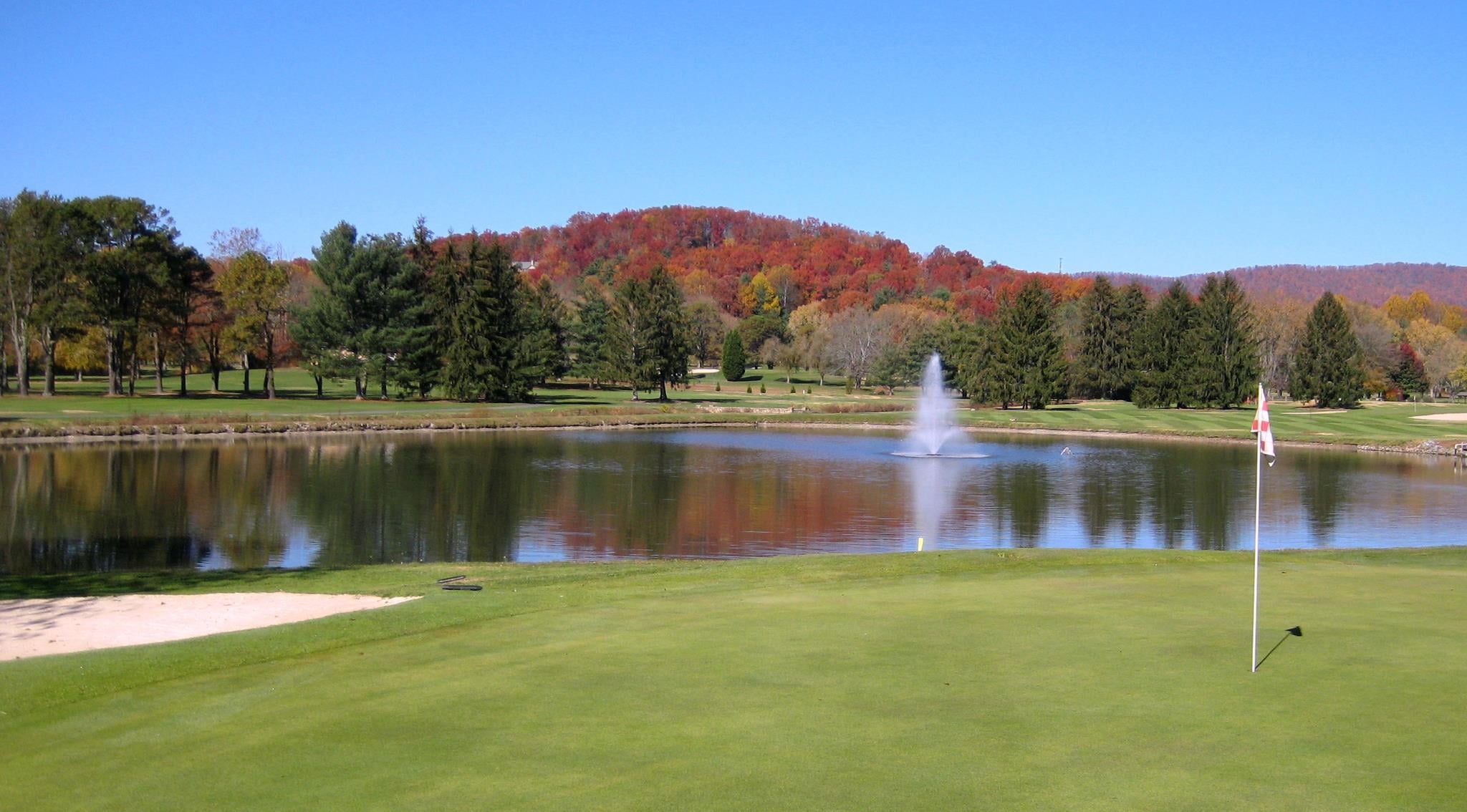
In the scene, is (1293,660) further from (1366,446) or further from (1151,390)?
(1151,390)

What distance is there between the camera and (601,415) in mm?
63625

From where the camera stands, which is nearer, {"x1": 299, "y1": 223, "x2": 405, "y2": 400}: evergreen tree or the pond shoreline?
the pond shoreline

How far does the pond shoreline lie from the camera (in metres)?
47.9

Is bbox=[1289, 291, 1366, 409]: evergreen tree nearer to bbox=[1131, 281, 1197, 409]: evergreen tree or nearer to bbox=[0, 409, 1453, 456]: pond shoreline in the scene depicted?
bbox=[1131, 281, 1197, 409]: evergreen tree

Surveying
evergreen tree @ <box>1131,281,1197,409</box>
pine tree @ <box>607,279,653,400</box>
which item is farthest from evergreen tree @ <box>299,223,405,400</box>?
evergreen tree @ <box>1131,281,1197,409</box>

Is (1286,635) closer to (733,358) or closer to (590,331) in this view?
(590,331)

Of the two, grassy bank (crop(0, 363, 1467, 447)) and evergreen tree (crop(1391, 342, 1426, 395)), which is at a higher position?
evergreen tree (crop(1391, 342, 1426, 395))

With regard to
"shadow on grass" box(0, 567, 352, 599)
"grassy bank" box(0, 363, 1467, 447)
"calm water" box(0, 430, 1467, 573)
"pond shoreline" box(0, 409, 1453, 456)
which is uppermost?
"grassy bank" box(0, 363, 1467, 447)

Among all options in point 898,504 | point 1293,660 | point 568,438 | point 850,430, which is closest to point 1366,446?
point 850,430

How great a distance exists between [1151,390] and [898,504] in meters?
57.4

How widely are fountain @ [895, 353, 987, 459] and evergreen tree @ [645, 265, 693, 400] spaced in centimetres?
1832

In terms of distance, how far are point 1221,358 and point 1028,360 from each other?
13.5 meters

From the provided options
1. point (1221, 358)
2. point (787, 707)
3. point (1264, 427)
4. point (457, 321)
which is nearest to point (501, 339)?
point (457, 321)

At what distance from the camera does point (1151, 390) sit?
273 ft
